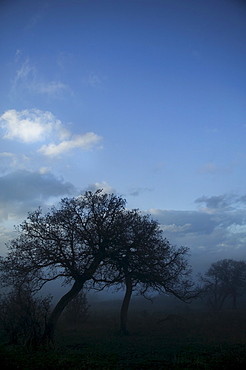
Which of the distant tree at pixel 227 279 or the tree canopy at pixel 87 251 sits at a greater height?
the tree canopy at pixel 87 251

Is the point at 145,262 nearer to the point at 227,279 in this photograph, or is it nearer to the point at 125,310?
the point at 125,310

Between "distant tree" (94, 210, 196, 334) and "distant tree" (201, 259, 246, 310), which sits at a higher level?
"distant tree" (94, 210, 196, 334)

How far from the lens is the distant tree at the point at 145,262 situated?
67.5ft

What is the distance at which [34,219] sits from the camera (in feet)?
64.8

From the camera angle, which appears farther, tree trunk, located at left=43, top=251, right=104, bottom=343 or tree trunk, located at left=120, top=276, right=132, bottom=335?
tree trunk, located at left=120, top=276, right=132, bottom=335

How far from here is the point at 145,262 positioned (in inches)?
812

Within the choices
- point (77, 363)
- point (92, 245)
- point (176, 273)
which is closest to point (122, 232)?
point (92, 245)

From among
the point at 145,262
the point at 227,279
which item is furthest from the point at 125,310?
the point at 227,279

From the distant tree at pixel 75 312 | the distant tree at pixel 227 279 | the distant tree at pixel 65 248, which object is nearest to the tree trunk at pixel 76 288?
the distant tree at pixel 65 248

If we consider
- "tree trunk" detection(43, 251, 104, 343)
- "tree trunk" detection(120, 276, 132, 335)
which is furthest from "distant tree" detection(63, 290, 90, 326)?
"tree trunk" detection(43, 251, 104, 343)

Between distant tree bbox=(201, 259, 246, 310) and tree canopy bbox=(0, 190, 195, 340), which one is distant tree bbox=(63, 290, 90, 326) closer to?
tree canopy bbox=(0, 190, 195, 340)

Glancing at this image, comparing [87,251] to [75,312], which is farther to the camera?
[75,312]

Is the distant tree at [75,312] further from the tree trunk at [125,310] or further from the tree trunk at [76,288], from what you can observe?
the tree trunk at [76,288]

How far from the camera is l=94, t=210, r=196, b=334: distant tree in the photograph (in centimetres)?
2058
